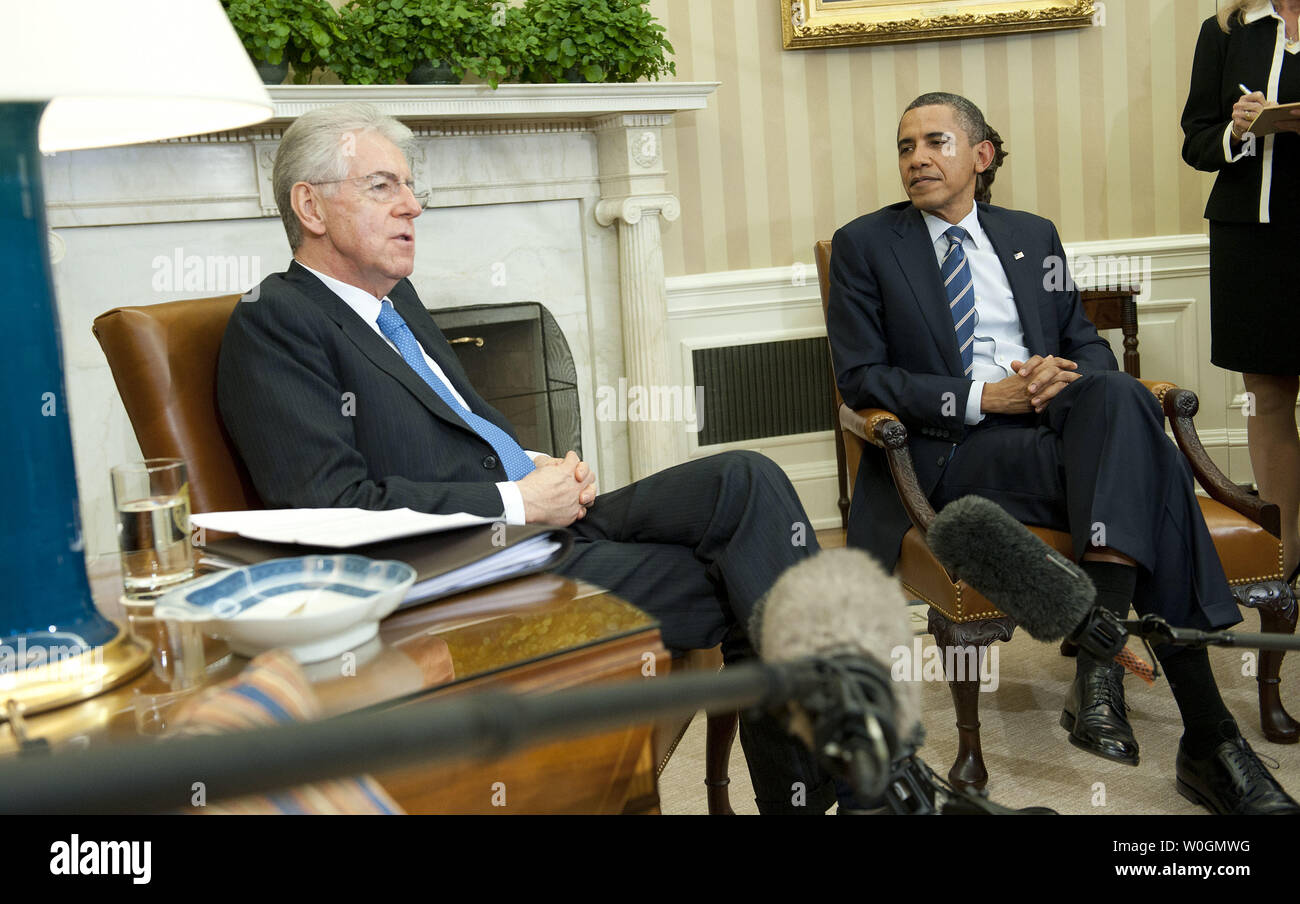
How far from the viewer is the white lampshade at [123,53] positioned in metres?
0.79

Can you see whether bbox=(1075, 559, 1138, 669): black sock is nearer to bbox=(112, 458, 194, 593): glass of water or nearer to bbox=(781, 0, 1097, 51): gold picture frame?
bbox=(112, 458, 194, 593): glass of water

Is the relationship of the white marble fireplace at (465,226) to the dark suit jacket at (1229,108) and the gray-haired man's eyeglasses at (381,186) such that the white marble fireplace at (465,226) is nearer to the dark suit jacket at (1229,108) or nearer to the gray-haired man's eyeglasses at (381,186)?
the gray-haired man's eyeglasses at (381,186)

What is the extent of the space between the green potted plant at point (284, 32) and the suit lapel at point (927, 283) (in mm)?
1610

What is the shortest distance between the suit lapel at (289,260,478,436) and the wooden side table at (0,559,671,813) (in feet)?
2.60

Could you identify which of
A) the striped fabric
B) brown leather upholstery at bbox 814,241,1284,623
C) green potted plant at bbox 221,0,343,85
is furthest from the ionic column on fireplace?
the striped fabric

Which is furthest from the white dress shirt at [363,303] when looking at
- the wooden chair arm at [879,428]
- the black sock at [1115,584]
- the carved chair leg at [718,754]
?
the black sock at [1115,584]

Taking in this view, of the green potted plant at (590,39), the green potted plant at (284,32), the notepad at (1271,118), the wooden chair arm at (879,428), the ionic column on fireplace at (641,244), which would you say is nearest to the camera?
the wooden chair arm at (879,428)

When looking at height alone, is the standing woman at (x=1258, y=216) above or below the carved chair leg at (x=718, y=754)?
above

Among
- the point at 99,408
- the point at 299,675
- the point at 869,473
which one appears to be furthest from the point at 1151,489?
the point at 99,408

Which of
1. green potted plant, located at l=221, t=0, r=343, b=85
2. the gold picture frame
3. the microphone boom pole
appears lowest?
the microphone boom pole

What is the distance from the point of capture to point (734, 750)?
8.35ft

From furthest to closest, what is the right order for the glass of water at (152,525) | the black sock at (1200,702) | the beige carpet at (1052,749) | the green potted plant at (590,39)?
the green potted plant at (590,39) → the beige carpet at (1052,749) → the black sock at (1200,702) → the glass of water at (152,525)

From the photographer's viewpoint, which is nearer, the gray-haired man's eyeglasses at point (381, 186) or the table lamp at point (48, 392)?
the table lamp at point (48, 392)

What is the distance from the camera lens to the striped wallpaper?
3.97 m
